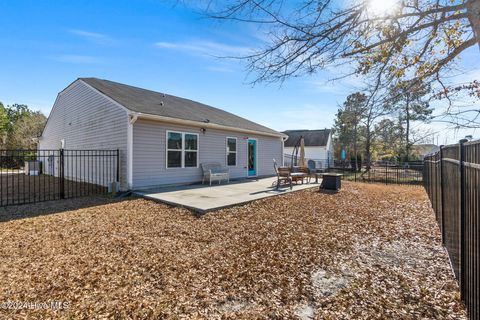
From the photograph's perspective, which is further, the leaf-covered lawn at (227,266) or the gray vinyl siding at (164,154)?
the gray vinyl siding at (164,154)

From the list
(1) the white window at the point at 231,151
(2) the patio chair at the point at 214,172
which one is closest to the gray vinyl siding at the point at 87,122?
(2) the patio chair at the point at 214,172

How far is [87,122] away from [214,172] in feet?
20.9

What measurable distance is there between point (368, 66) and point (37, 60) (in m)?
14.2

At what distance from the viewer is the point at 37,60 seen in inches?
443

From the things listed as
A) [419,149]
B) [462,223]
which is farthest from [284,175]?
[419,149]

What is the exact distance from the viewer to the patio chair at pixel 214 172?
34.5 ft

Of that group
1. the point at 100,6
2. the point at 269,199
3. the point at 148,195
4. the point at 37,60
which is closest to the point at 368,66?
the point at 269,199

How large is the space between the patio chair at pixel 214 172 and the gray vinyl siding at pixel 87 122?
3350 mm

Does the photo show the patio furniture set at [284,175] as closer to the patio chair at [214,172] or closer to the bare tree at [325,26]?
the patio chair at [214,172]

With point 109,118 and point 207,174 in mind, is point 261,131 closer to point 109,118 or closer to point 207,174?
point 207,174

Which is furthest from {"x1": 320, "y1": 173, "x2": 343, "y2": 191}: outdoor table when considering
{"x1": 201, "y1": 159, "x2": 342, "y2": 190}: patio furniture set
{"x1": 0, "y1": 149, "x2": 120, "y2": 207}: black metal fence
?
{"x1": 0, "y1": 149, "x2": 120, "y2": 207}: black metal fence

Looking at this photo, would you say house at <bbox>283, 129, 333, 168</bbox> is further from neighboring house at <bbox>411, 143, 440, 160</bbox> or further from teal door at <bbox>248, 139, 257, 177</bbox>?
teal door at <bbox>248, 139, 257, 177</bbox>

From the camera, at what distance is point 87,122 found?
11.0 meters

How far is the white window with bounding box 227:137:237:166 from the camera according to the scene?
12.4 metres
